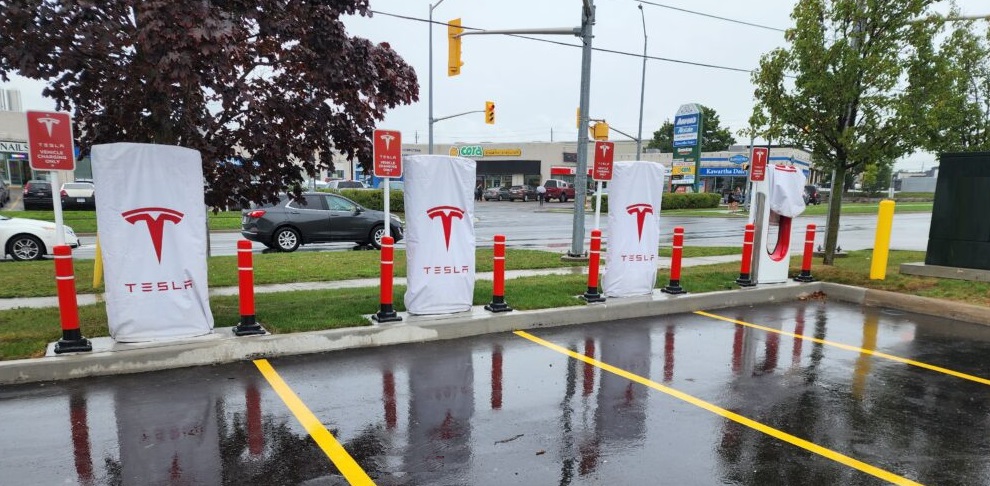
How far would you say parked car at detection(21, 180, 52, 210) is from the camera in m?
27.5

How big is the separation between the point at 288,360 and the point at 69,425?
2.07 m

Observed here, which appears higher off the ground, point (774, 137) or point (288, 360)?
point (774, 137)

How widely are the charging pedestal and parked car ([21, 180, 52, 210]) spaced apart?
30.7 m

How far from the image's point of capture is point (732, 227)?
27531mm

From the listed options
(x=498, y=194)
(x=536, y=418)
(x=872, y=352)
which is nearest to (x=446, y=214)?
(x=536, y=418)

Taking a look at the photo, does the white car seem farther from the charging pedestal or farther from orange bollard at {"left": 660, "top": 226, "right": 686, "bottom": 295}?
the charging pedestal

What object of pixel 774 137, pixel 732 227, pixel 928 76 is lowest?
pixel 732 227

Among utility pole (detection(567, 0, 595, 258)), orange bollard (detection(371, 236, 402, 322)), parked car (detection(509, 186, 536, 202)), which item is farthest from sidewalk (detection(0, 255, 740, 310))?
parked car (detection(509, 186, 536, 202))

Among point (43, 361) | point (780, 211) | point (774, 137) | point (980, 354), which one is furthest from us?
point (774, 137)

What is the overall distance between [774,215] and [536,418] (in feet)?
24.2

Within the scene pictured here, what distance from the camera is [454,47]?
16453 millimetres

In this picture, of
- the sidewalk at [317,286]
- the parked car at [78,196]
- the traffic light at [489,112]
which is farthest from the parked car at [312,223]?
→ the parked car at [78,196]

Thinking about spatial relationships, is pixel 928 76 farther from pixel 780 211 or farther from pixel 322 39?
pixel 322 39

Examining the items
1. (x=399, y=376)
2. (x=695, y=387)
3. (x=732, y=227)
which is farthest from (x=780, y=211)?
(x=732, y=227)
